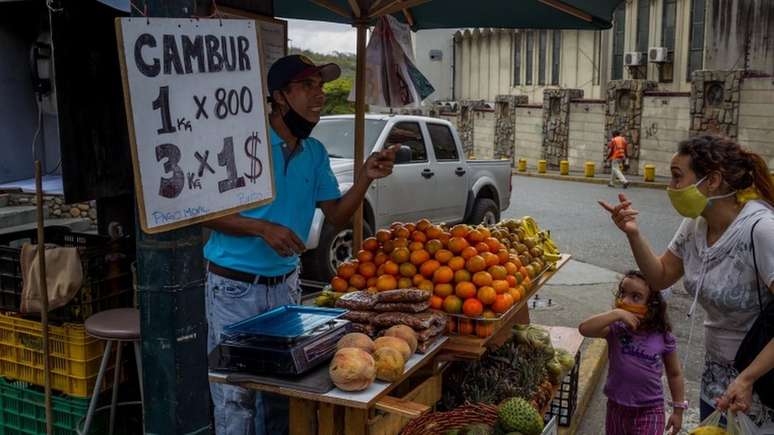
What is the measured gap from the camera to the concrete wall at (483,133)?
106ft

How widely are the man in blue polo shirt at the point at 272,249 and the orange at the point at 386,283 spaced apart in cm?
51

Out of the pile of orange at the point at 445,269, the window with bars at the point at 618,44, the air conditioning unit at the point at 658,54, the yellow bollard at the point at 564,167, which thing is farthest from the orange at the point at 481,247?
the window with bars at the point at 618,44

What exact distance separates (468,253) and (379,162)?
778 millimetres

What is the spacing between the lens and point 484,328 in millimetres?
3660

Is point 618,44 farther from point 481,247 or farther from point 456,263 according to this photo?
point 456,263

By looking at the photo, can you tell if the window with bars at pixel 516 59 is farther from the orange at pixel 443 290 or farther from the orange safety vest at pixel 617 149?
the orange at pixel 443 290

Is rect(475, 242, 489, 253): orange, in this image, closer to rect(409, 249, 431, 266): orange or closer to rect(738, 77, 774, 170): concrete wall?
rect(409, 249, 431, 266): orange

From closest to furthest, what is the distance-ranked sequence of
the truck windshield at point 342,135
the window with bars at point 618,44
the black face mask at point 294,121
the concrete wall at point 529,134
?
the black face mask at point 294,121 → the truck windshield at point 342,135 → the concrete wall at point 529,134 → the window with bars at point 618,44

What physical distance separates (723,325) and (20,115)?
4.68 metres

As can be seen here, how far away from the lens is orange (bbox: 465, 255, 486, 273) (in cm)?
390

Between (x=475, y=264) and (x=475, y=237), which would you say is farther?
(x=475, y=237)

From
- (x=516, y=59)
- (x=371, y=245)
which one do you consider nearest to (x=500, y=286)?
(x=371, y=245)

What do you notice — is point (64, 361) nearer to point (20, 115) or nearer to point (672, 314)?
point (20, 115)

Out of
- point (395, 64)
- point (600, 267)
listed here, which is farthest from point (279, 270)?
point (600, 267)
